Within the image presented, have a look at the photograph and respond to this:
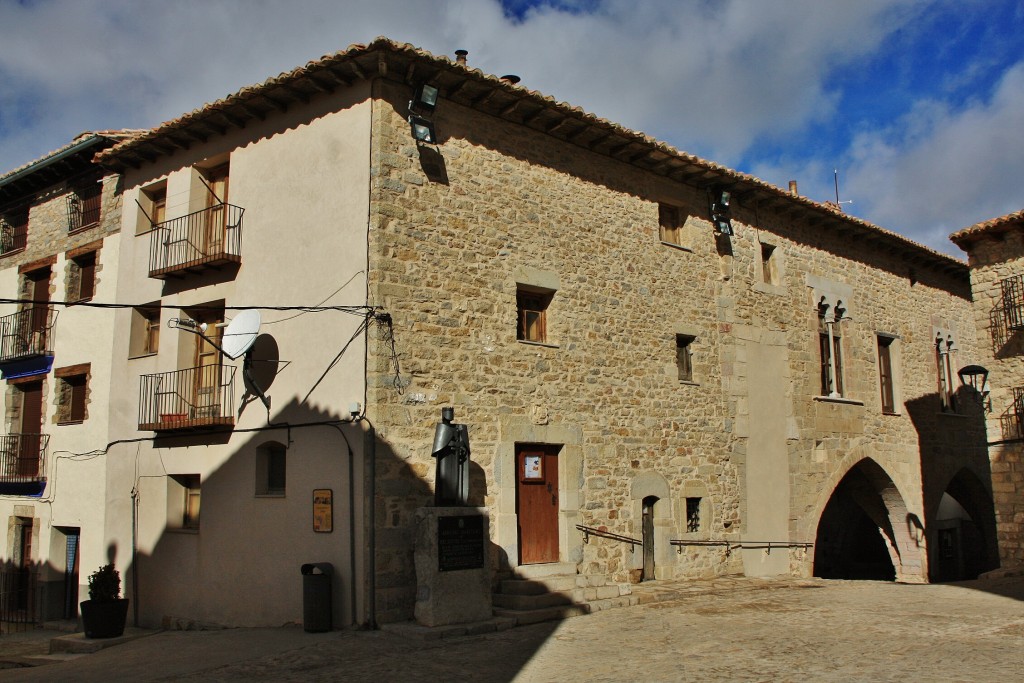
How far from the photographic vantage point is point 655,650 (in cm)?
859

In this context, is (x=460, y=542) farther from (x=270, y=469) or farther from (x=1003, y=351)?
(x=1003, y=351)

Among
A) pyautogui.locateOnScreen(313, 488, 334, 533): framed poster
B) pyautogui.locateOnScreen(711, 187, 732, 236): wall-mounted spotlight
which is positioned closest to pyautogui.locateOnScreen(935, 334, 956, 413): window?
pyautogui.locateOnScreen(711, 187, 732, 236): wall-mounted spotlight

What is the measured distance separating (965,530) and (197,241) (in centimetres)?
1942

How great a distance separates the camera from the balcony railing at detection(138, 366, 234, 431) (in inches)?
484

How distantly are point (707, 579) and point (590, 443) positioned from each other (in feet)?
11.2

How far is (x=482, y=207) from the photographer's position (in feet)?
40.0

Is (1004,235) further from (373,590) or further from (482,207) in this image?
(373,590)

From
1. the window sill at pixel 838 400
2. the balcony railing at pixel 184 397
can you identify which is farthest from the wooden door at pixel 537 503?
the window sill at pixel 838 400

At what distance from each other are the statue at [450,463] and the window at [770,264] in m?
8.67

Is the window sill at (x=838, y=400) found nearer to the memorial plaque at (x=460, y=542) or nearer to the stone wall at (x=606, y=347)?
the stone wall at (x=606, y=347)

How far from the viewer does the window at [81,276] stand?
15879 millimetres

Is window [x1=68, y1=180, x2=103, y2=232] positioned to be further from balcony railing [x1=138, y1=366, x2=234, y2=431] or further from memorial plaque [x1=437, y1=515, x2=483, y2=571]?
memorial plaque [x1=437, y1=515, x2=483, y2=571]

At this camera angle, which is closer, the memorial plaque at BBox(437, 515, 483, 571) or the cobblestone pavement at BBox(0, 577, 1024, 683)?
the cobblestone pavement at BBox(0, 577, 1024, 683)

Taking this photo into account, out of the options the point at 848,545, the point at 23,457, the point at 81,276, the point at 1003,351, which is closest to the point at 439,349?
the point at 81,276
